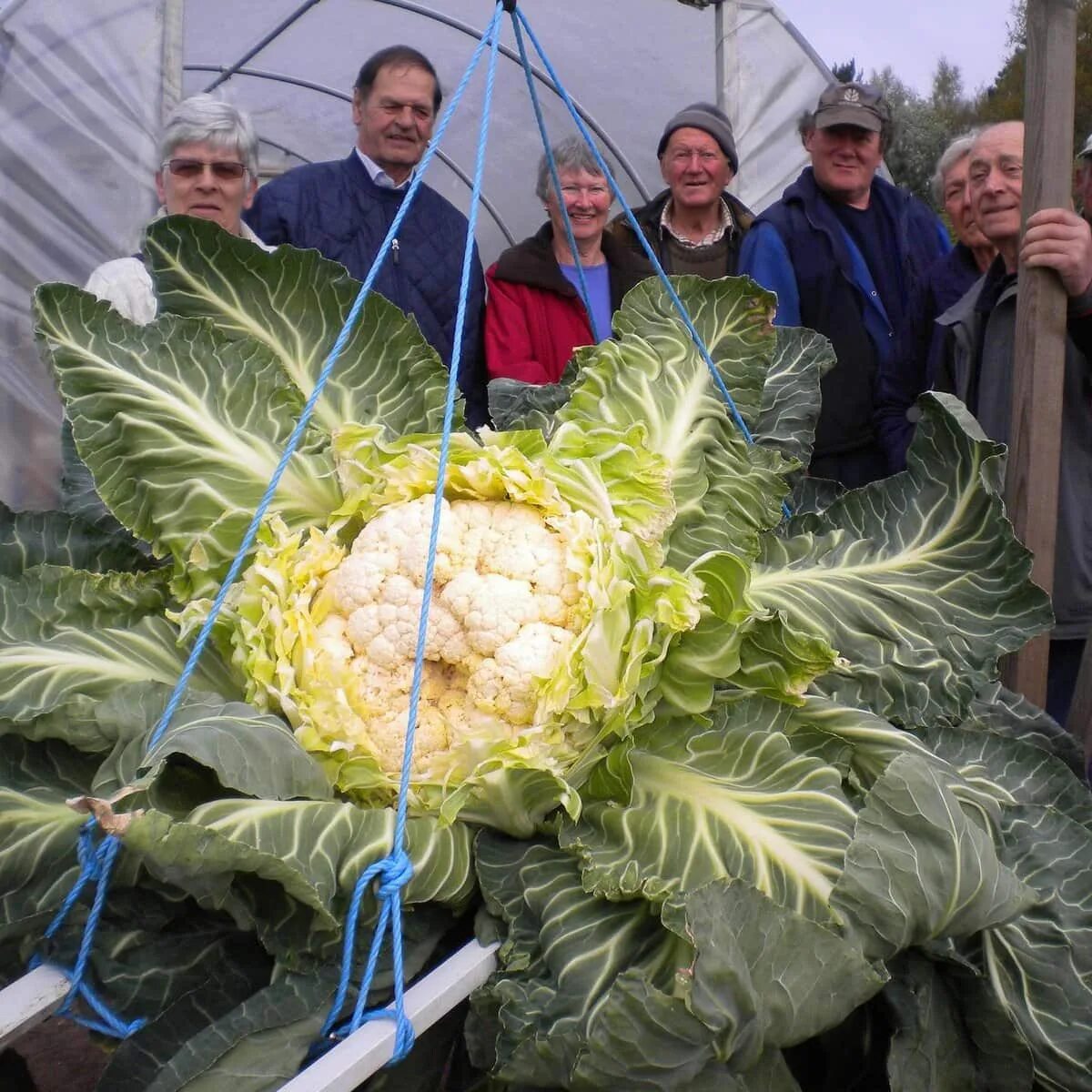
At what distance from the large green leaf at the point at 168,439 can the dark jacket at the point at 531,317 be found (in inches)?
81.4

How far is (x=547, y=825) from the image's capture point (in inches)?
67.6

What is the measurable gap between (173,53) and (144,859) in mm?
5182

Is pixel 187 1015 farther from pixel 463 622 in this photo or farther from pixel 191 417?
pixel 191 417

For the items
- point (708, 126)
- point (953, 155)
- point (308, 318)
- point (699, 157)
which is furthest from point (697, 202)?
point (308, 318)

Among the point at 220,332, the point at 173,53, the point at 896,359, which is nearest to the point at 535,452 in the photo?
the point at 220,332

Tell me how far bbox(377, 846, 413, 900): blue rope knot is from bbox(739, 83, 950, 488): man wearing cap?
2889mm

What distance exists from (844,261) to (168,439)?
2.98 meters

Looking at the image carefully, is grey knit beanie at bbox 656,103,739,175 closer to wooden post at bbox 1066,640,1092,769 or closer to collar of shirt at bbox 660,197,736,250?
collar of shirt at bbox 660,197,736,250

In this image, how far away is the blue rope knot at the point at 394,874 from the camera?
1.42 m

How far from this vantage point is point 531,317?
13.4 feet

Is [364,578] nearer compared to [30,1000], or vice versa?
[30,1000]

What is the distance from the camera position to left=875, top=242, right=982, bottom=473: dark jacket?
363 cm

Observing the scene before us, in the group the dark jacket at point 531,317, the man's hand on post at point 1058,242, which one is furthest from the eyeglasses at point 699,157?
the man's hand on post at point 1058,242

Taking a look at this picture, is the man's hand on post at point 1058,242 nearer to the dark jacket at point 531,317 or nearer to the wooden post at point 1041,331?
the wooden post at point 1041,331
